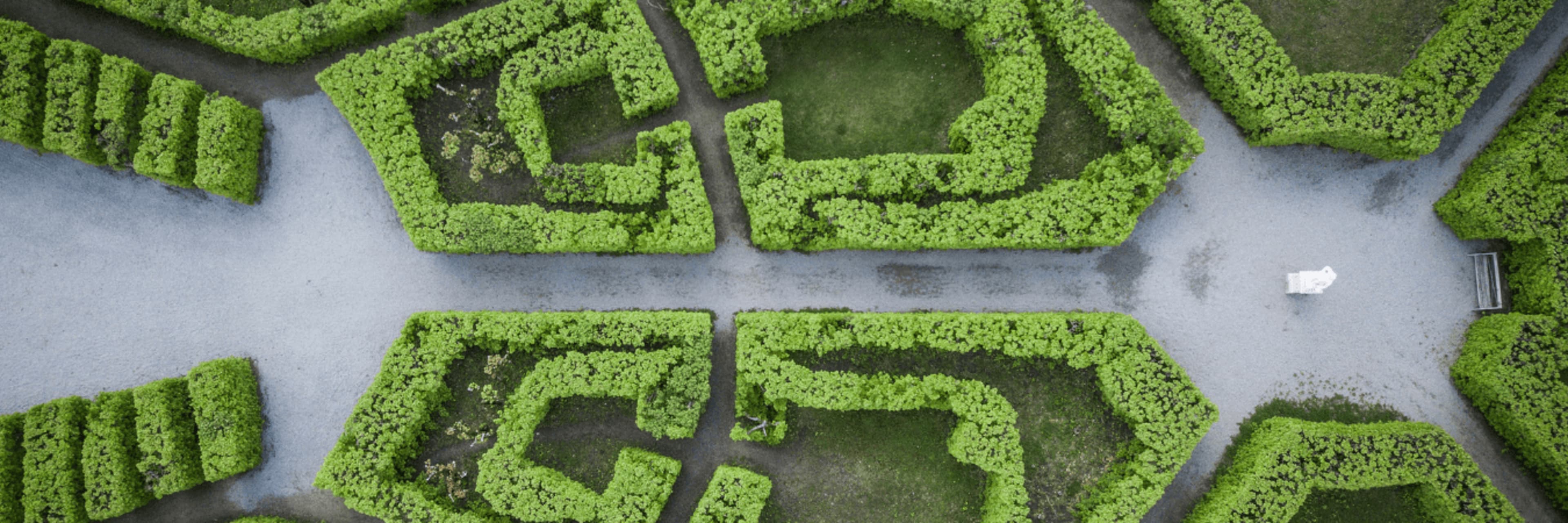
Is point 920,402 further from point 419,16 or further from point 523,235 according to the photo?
point 419,16

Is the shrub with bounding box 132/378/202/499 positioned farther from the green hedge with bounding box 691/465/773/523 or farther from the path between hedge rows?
the green hedge with bounding box 691/465/773/523

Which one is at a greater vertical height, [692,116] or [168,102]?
[168,102]

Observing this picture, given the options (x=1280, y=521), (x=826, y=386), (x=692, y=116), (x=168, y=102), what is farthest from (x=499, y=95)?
(x=1280, y=521)

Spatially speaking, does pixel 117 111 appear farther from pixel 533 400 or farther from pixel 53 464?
pixel 533 400

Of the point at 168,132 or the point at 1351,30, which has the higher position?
the point at 1351,30

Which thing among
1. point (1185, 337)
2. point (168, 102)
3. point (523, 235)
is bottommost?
point (1185, 337)

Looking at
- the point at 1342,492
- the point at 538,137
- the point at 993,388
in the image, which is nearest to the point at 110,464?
the point at 538,137
